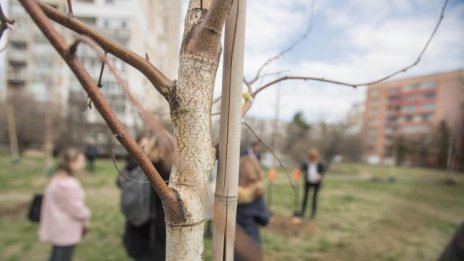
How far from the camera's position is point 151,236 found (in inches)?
105

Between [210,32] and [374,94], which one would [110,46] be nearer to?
[210,32]

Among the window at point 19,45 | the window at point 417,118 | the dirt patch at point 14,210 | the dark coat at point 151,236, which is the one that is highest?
the window at point 19,45

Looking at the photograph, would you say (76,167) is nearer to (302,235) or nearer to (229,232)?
(229,232)

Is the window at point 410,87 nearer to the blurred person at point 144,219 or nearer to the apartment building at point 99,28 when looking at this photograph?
the apartment building at point 99,28

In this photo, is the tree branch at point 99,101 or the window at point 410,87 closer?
the tree branch at point 99,101

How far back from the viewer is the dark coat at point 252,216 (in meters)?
2.93

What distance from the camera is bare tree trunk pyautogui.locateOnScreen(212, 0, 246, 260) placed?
86 centimetres

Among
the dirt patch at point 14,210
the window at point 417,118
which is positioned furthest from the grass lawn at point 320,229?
the window at point 417,118

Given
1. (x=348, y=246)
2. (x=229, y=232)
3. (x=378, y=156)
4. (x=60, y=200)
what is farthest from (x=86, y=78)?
(x=378, y=156)

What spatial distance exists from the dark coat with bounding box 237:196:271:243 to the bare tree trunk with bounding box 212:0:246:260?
2132mm

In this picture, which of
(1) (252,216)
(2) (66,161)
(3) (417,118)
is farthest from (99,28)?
(3) (417,118)

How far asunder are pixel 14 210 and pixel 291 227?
6584mm

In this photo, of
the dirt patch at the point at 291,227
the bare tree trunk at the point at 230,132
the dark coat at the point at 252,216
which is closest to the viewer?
the bare tree trunk at the point at 230,132

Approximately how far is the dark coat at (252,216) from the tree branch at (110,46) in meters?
2.40
